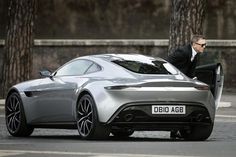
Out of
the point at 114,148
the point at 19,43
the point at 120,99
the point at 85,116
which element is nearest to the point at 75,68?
the point at 85,116

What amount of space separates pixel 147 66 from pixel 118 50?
691 inches

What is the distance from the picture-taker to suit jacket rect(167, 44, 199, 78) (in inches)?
541

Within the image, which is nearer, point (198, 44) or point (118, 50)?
point (198, 44)

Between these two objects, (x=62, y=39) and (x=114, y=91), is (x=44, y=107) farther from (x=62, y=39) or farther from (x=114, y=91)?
(x=62, y=39)

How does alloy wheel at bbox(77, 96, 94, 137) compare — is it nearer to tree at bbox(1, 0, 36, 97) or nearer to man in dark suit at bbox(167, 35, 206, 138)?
man in dark suit at bbox(167, 35, 206, 138)

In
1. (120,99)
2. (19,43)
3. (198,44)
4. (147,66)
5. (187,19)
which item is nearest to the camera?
(120,99)

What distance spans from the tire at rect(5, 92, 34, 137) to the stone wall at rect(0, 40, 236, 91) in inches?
598

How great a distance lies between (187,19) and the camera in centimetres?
2139

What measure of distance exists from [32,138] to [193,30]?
345 inches

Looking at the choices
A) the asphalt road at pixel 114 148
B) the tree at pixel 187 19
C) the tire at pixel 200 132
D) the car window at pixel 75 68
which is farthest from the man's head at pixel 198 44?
the tree at pixel 187 19

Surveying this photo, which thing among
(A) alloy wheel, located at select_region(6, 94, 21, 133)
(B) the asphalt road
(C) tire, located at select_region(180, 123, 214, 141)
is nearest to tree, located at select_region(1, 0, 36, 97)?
(A) alloy wheel, located at select_region(6, 94, 21, 133)

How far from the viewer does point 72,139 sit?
12914 mm

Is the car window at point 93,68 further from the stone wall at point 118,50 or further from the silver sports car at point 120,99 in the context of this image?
the stone wall at point 118,50

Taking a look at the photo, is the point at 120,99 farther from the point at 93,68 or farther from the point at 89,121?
the point at 93,68
